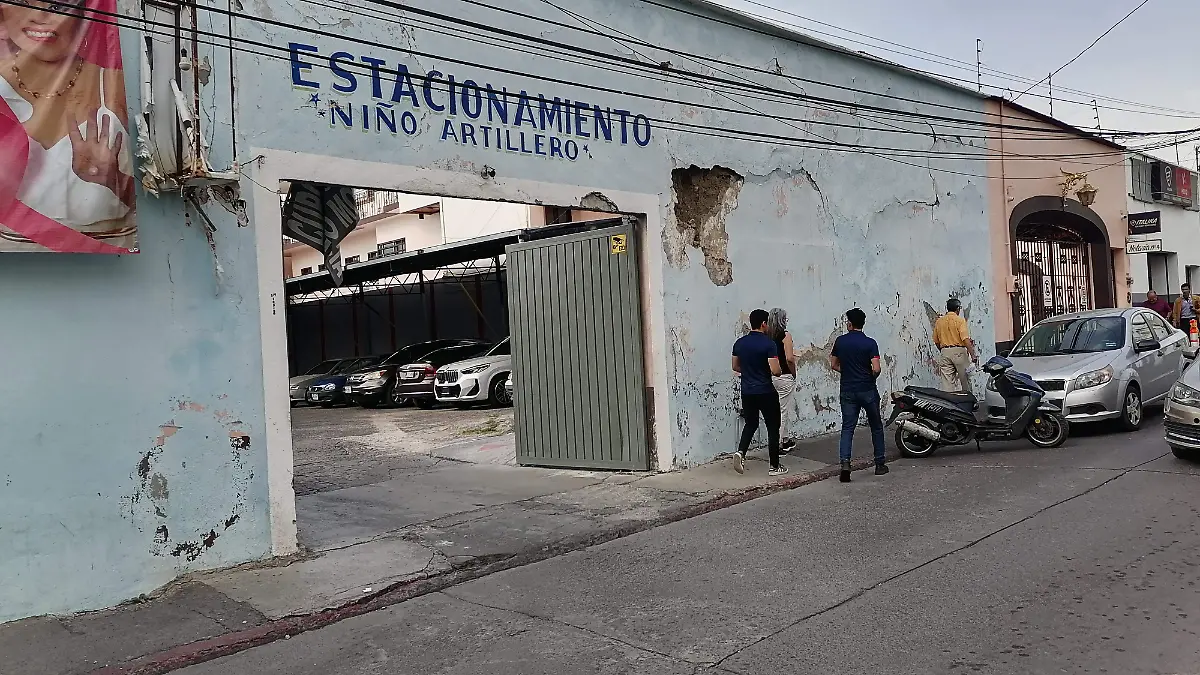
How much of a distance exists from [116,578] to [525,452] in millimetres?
5694

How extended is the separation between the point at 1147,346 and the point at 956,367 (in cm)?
241

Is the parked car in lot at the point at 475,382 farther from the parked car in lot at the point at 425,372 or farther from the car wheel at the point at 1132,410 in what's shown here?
the car wheel at the point at 1132,410

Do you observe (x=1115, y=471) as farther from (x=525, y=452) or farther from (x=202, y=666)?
(x=202, y=666)

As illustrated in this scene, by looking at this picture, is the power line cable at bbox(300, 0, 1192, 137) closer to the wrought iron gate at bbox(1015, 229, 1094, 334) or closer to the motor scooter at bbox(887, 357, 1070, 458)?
the wrought iron gate at bbox(1015, 229, 1094, 334)

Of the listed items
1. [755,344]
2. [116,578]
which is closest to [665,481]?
[755,344]

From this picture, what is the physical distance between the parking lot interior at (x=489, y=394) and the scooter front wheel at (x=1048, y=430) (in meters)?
4.56

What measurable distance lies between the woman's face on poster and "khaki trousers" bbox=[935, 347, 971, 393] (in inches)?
448

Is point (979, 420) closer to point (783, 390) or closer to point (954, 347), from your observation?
point (783, 390)

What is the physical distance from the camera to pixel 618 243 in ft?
34.0

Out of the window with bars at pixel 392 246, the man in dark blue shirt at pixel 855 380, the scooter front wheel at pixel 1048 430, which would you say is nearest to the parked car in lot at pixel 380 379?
the window with bars at pixel 392 246

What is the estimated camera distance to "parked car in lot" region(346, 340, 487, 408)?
22.2m

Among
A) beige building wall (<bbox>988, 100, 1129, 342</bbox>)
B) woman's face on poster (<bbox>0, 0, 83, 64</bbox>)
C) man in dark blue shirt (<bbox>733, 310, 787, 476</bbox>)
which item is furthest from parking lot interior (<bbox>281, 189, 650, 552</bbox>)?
beige building wall (<bbox>988, 100, 1129, 342</bbox>)

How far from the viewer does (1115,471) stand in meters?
8.86

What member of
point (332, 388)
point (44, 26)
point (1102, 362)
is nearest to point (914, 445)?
point (1102, 362)
